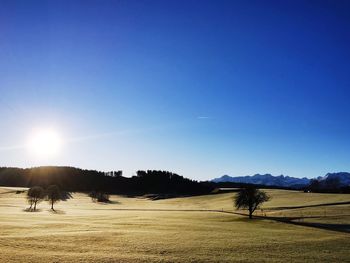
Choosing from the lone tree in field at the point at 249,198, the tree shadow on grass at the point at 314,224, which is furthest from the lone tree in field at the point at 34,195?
the tree shadow on grass at the point at 314,224

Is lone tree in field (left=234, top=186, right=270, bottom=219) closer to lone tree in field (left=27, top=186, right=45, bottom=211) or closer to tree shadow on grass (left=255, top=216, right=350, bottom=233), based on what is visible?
tree shadow on grass (left=255, top=216, right=350, bottom=233)

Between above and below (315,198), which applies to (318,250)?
below

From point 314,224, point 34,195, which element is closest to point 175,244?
point 314,224

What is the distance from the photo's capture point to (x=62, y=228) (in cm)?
4919

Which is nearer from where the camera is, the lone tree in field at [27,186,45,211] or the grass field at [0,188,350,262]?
the grass field at [0,188,350,262]

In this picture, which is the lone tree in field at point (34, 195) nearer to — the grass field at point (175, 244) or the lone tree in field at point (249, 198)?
the lone tree in field at point (249, 198)

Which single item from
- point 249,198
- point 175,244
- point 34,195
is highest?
point 34,195

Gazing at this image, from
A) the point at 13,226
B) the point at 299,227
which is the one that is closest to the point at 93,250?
the point at 13,226

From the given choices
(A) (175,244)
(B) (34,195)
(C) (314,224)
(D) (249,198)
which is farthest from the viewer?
(B) (34,195)

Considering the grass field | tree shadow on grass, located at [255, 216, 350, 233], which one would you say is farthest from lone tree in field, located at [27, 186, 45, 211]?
tree shadow on grass, located at [255, 216, 350, 233]

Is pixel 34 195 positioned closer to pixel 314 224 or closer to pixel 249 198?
Result: pixel 249 198

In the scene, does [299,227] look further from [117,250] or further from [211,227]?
[117,250]

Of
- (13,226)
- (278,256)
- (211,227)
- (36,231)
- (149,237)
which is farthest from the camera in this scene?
(211,227)

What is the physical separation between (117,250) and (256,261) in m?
11.7
